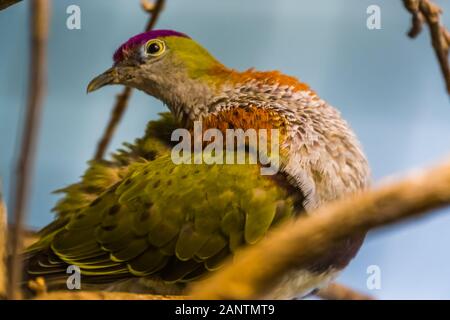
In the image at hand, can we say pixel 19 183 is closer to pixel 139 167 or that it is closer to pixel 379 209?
pixel 379 209

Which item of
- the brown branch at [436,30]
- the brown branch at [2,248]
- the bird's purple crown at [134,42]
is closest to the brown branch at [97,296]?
the brown branch at [2,248]

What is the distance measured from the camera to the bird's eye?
101cm

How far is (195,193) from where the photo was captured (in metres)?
0.92

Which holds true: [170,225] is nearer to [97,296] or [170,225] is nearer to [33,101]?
[97,296]

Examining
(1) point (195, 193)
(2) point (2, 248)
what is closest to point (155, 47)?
(1) point (195, 193)

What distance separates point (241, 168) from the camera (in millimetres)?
937

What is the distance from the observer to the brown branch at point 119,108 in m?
0.98

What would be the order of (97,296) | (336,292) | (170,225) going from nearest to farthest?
(97,296) < (170,225) < (336,292)

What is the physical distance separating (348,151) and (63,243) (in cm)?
43

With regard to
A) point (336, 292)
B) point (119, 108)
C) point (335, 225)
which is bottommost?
point (335, 225)

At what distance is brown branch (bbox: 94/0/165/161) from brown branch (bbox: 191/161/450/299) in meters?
0.49

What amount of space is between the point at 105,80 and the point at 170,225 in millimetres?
245

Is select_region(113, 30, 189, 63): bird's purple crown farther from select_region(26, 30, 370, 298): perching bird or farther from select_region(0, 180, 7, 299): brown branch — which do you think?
select_region(0, 180, 7, 299): brown branch
